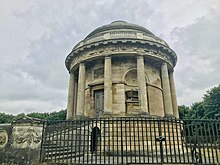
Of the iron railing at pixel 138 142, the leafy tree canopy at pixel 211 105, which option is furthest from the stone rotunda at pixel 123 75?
the leafy tree canopy at pixel 211 105

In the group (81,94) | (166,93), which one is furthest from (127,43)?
(81,94)

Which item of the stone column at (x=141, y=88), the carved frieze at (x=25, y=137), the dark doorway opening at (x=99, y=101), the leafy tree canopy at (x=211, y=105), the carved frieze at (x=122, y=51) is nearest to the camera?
the carved frieze at (x=25, y=137)

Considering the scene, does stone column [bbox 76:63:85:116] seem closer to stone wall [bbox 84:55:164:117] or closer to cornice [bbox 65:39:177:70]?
stone wall [bbox 84:55:164:117]

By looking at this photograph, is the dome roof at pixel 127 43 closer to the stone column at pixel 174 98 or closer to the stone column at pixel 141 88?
the stone column at pixel 141 88

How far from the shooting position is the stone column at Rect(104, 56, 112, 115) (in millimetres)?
16125

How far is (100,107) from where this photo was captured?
1836 cm

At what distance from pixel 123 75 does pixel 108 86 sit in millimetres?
1997

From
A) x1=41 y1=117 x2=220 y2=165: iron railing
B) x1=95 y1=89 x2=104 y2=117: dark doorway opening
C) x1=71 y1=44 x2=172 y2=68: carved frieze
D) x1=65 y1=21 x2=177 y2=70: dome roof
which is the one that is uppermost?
x1=65 y1=21 x2=177 y2=70: dome roof

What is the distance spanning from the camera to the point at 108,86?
16.7 meters

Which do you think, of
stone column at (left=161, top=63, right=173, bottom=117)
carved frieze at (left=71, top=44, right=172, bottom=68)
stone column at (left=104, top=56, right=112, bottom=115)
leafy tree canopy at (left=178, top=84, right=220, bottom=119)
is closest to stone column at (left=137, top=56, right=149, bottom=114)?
carved frieze at (left=71, top=44, right=172, bottom=68)

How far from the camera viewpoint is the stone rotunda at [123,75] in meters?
17.1

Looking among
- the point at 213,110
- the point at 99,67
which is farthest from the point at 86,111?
the point at 213,110

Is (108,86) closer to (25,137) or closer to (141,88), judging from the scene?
(141,88)

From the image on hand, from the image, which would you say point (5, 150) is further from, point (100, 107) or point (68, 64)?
point (68, 64)
